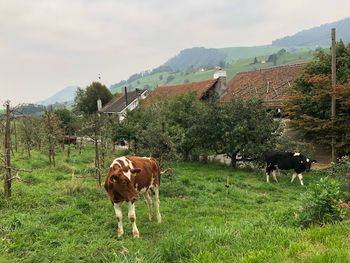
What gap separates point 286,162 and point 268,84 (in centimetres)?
1489

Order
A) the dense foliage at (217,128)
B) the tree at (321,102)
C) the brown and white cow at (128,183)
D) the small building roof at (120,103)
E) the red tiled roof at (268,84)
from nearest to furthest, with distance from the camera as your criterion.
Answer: the brown and white cow at (128,183)
the tree at (321,102)
the dense foliage at (217,128)
the red tiled roof at (268,84)
the small building roof at (120,103)

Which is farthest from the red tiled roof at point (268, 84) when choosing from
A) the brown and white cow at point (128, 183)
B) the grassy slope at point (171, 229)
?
the brown and white cow at point (128, 183)

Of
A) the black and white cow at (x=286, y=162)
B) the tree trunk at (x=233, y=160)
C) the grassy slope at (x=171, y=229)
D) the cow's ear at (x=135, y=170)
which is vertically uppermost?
the cow's ear at (x=135, y=170)

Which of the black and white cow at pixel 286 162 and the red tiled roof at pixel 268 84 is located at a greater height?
the red tiled roof at pixel 268 84

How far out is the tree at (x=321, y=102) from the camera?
20.2 m

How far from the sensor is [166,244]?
6.32 metres

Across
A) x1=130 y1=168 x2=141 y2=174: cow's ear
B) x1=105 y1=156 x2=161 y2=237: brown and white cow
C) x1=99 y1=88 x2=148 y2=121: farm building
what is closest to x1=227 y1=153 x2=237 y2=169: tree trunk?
x1=105 y1=156 x2=161 y2=237: brown and white cow

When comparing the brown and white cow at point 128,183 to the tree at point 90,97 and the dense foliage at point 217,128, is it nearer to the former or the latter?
the dense foliage at point 217,128

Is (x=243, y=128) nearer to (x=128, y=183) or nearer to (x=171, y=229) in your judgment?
(x=171, y=229)

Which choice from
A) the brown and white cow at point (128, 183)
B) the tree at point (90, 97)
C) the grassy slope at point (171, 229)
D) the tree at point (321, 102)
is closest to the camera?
the grassy slope at point (171, 229)

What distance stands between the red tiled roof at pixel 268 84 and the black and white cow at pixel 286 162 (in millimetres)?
9344

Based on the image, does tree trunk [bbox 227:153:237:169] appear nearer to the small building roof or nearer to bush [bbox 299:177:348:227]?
bush [bbox 299:177:348:227]

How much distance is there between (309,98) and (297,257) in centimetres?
1869

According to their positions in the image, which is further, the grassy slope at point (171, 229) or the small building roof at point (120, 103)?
the small building roof at point (120, 103)
